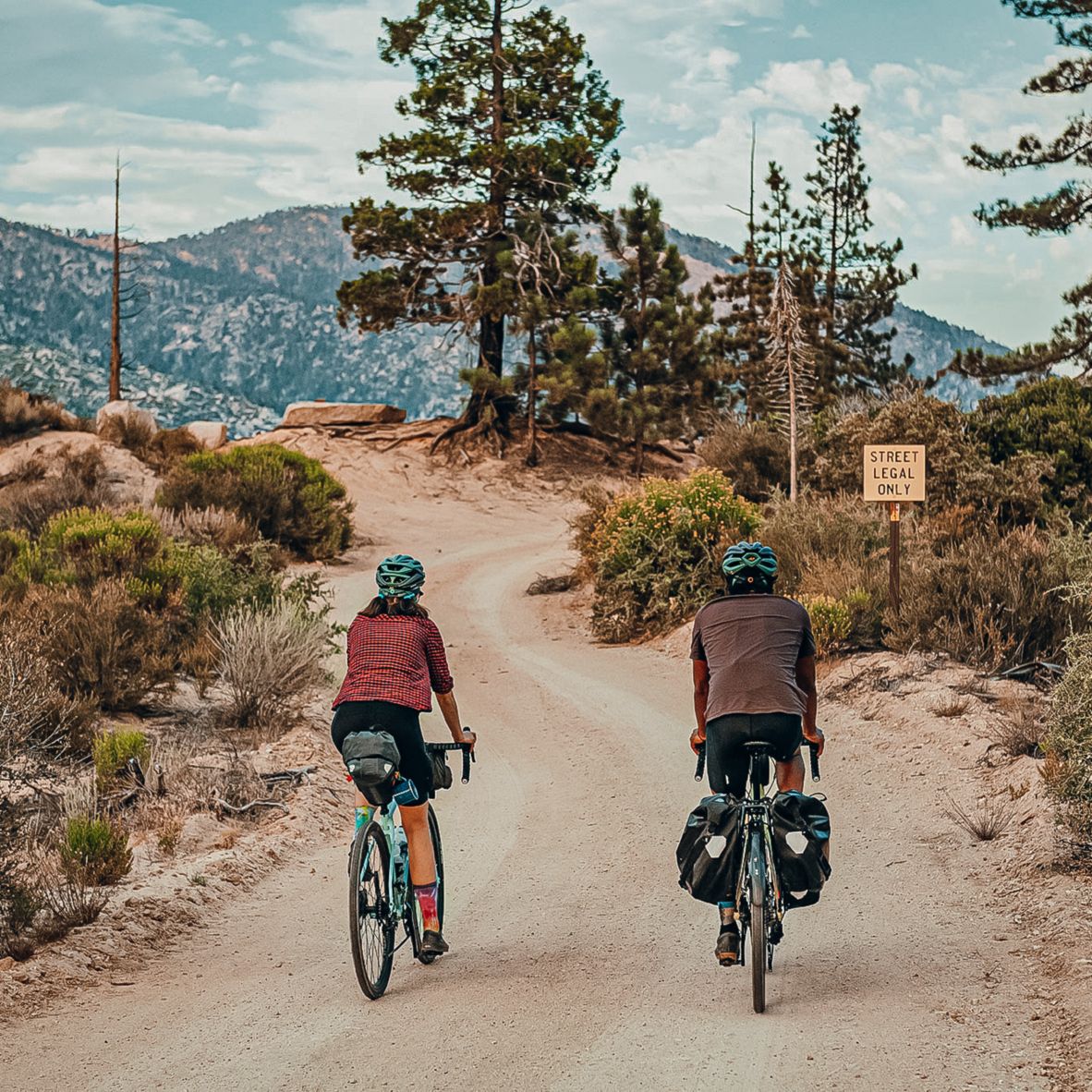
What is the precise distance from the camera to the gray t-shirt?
19.6 feet

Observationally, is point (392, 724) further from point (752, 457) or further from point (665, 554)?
point (752, 457)

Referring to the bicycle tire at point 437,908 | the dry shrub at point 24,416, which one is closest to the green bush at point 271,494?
the dry shrub at point 24,416

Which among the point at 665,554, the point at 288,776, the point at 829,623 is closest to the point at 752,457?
the point at 665,554

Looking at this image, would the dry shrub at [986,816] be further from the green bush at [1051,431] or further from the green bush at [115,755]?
the green bush at [1051,431]

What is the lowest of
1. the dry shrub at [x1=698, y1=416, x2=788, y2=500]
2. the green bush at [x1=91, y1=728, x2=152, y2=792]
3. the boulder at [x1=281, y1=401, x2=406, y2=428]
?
the green bush at [x1=91, y1=728, x2=152, y2=792]

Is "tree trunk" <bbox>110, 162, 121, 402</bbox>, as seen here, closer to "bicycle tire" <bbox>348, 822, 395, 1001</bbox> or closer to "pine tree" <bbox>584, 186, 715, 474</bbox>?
"pine tree" <bbox>584, 186, 715, 474</bbox>

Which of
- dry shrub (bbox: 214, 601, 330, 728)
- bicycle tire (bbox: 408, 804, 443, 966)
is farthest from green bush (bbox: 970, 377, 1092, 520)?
bicycle tire (bbox: 408, 804, 443, 966)

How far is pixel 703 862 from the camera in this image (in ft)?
19.1

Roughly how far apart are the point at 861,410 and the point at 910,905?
19.7 meters

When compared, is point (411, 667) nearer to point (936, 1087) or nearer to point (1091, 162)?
point (936, 1087)

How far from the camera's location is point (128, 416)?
36.2m

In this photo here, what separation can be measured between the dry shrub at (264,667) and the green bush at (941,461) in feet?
37.2

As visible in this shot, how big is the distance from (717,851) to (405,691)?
163 centimetres

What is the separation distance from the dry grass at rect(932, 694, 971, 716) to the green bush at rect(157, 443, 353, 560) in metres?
15.8
